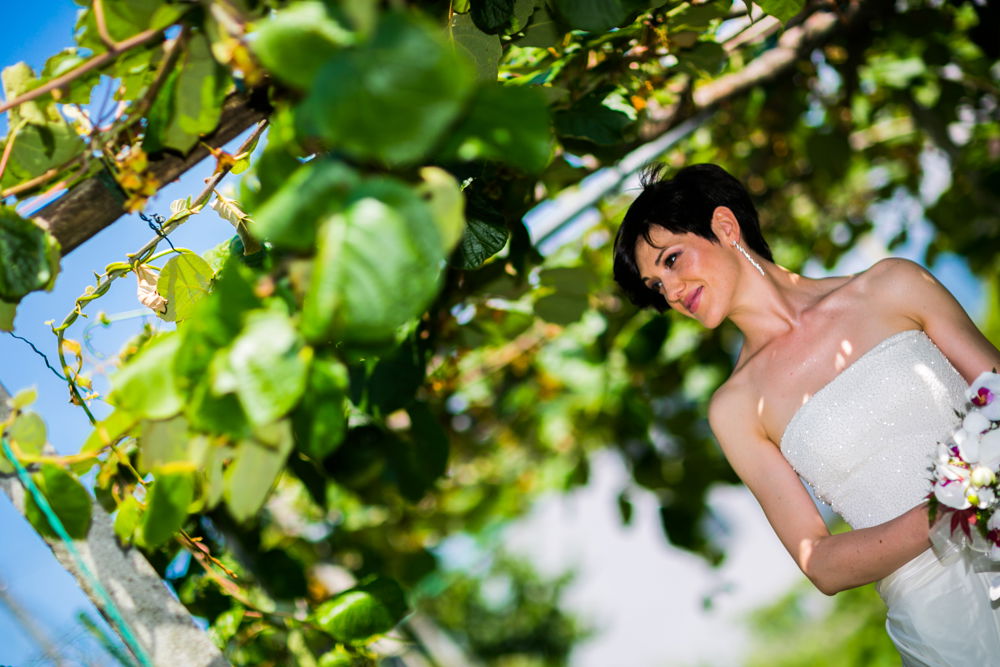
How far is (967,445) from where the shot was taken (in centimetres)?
107

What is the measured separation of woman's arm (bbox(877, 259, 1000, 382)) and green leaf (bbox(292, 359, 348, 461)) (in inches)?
44.9

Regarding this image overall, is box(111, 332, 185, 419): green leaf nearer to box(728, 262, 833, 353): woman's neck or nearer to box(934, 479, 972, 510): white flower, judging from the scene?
box(934, 479, 972, 510): white flower

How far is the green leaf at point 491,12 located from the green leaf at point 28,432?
0.70 m

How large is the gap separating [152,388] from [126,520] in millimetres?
333

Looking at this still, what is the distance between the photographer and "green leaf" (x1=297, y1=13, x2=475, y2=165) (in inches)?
19.9

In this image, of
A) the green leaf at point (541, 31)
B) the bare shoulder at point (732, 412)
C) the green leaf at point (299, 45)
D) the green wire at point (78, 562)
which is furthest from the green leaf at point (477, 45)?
the bare shoulder at point (732, 412)

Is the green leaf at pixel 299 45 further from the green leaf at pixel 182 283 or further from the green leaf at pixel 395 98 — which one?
the green leaf at pixel 182 283

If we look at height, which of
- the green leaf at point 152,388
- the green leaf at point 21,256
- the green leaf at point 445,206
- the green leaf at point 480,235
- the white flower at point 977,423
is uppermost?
the green leaf at point 21,256

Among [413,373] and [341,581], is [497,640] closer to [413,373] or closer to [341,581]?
[341,581]

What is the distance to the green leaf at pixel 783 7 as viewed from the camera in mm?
1138

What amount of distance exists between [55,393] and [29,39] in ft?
1.69

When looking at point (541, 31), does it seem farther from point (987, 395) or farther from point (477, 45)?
point (987, 395)

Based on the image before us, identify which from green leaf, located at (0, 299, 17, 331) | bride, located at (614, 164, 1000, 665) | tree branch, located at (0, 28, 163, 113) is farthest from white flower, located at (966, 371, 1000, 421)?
green leaf, located at (0, 299, 17, 331)

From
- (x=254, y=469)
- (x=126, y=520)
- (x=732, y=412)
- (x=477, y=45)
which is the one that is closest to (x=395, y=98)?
(x=254, y=469)
